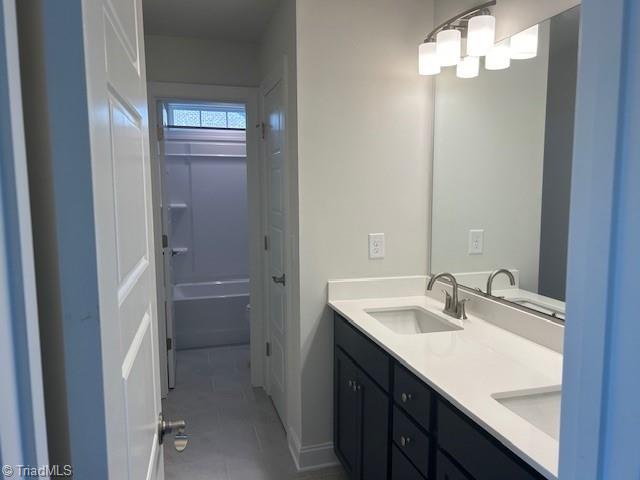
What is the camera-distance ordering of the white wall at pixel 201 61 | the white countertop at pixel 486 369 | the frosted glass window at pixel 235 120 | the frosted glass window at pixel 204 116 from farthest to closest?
1. the frosted glass window at pixel 235 120
2. the frosted glass window at pixel 204 116
3. the white wall at pixel 201 61
4. the white countertop at pixel 486 369

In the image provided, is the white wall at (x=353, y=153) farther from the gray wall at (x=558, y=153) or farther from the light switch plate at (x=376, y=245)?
the gray wall at (x=558, y=153)

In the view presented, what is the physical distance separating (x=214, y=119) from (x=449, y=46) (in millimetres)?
3359

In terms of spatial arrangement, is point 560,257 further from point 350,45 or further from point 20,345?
point 20,345

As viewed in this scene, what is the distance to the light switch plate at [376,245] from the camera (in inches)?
92.5

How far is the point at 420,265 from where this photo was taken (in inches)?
96.0

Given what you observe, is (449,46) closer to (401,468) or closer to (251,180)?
(251,180)

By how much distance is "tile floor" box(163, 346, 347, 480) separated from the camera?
2336mm

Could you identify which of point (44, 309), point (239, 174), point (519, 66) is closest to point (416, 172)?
point (519, 66)

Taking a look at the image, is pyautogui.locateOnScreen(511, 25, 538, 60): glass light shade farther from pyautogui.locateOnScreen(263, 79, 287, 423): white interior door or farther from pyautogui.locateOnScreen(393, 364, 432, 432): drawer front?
pyautogui.locateOnScreen(393, 364, 432, 432): drawer front

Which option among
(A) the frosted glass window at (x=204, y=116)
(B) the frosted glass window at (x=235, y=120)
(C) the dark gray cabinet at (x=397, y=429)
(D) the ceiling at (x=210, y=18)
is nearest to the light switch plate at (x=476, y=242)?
(C) the dark gray cabinet at (x=397, y=429)

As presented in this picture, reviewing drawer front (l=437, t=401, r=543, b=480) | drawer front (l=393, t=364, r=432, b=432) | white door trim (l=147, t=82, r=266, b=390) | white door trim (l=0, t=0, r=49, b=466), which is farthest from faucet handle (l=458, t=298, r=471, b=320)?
white door trim (l=0, t=0, r=49, b=466)

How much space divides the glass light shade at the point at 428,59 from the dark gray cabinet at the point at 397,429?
1.27 meters

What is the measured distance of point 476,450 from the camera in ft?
3.73

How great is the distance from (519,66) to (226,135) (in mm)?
3504
